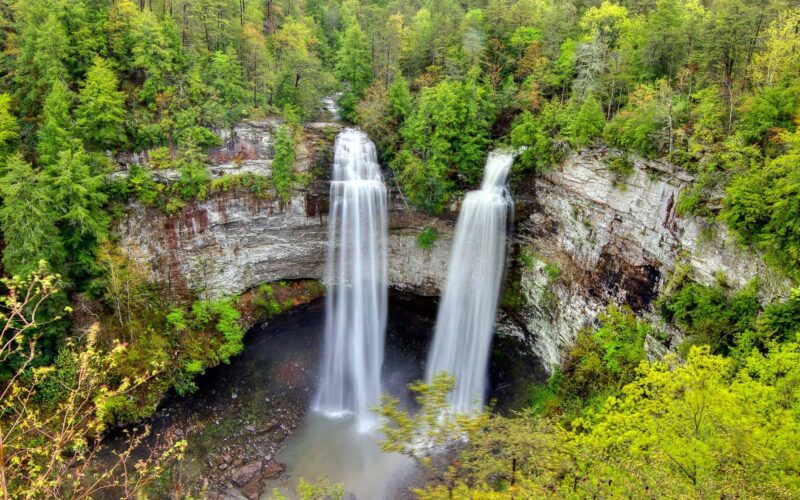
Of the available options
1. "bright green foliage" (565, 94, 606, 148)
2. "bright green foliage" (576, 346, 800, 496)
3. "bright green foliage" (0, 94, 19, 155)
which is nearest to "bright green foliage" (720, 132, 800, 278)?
"bright green foliage" (576, 346, 800, 496)

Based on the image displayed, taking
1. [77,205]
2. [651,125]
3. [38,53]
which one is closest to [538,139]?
[651,125]

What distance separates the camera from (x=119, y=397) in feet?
59.5

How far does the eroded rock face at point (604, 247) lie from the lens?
14367mm

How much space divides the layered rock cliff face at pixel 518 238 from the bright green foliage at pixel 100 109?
11.1ft

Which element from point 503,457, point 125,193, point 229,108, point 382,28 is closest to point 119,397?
point 125,193

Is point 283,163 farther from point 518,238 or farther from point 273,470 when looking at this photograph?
point 273,470

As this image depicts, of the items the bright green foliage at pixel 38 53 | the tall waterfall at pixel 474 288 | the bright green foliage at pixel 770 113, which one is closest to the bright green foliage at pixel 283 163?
the tall waterfall at pixel 474 288

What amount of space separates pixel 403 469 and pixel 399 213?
494 inches

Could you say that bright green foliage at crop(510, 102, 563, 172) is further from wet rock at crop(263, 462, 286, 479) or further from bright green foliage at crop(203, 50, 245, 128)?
wet rock at crop(263, 462, 286, 479)

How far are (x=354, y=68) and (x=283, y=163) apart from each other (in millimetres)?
8443

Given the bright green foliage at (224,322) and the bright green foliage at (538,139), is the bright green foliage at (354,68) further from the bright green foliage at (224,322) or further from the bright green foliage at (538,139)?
the bright green foliage at (224,322)

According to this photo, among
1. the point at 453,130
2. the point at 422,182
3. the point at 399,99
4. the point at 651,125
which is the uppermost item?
the point at 399,99

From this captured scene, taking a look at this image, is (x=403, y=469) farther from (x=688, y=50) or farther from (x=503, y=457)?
(x=688, y=50)

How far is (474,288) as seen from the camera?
23.0 metres
